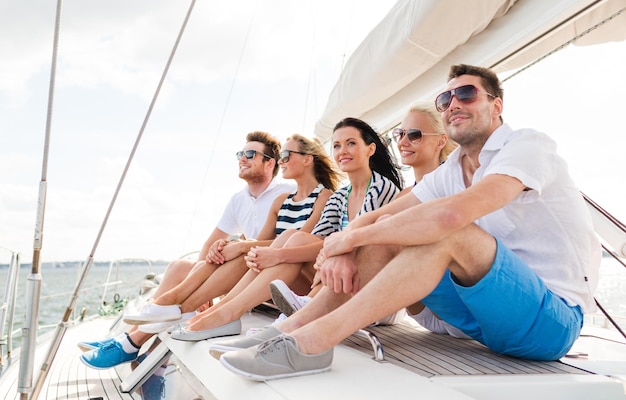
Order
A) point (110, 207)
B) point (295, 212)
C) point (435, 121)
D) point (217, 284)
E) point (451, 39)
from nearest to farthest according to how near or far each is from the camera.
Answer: point (110, 207) → point (217, 284) → point (435, 121) → point (451, 39) → point (295, 212)

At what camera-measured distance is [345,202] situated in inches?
119

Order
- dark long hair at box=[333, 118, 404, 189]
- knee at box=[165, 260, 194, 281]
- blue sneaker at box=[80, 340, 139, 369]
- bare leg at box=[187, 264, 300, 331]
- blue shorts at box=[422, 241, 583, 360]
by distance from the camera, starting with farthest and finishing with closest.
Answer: knee at box=[165, 260, 194, 281] → dark long hair at box=[333, 118, 404, 189] → blue sneaker at box=[80, 340, 139, 369] → bare leg at box=[187, 264, 300, 331] → blue shorts at box=[422, 241, 583, 360]

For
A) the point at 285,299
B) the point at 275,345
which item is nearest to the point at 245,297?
the point at 285,299

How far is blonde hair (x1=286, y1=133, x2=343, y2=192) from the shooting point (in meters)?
3.56

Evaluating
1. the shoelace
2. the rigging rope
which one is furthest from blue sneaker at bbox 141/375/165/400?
the shoelace

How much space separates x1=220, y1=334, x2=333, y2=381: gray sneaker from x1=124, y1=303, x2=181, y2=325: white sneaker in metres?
1.23

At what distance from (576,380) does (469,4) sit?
205 cm

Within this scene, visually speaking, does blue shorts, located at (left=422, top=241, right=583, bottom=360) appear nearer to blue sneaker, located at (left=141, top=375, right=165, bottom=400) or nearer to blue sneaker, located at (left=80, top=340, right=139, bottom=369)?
blue sneaker, located at (left=141, top=375, right=165, bottom=400)

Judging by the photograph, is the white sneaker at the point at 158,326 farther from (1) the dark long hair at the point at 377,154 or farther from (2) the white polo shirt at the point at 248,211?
(1) the dark long hair at the point at 377,154

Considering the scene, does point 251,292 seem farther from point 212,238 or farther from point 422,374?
point 212,238

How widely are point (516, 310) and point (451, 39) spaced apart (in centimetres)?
191

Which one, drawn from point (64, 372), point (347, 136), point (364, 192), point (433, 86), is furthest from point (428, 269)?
point (64, 372)

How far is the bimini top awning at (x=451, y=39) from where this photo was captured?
2.64m

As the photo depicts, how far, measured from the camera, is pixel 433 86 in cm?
364
